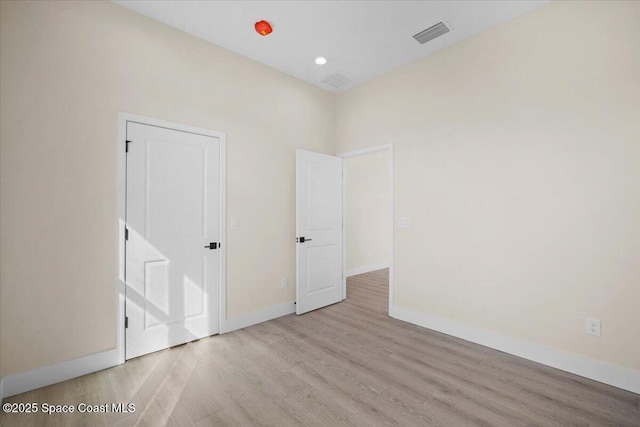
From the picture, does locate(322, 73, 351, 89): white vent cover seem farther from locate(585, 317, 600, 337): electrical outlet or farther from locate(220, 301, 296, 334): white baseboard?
locate(585, 317, 600, 337): electrical outlet

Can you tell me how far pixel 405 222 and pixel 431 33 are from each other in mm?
2091

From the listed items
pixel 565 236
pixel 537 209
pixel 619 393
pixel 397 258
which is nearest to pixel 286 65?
pixel 397 258

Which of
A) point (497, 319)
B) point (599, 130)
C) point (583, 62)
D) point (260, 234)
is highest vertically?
point (583, 62)

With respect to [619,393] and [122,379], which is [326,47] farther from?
[619,393]

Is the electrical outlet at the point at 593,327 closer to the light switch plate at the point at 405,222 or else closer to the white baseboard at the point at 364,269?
the light switch plate at the point at 405,222

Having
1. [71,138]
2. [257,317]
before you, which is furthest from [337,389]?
[71,138]

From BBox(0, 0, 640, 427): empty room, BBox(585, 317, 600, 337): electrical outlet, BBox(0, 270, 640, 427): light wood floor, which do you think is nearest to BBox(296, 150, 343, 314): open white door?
BBox(0, 0, 640, 427): empty room

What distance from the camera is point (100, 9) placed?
2.43m

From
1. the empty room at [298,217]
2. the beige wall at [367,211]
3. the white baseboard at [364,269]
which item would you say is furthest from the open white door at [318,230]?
the beige wall at [367,211]

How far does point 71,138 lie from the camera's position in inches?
90.0

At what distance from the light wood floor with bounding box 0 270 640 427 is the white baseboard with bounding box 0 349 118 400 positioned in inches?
2.9

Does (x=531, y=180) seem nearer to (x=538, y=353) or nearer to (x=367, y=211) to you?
(x=538, y=353)

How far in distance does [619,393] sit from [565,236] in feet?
3.90

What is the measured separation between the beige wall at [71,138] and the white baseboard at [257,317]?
0.53 ft
